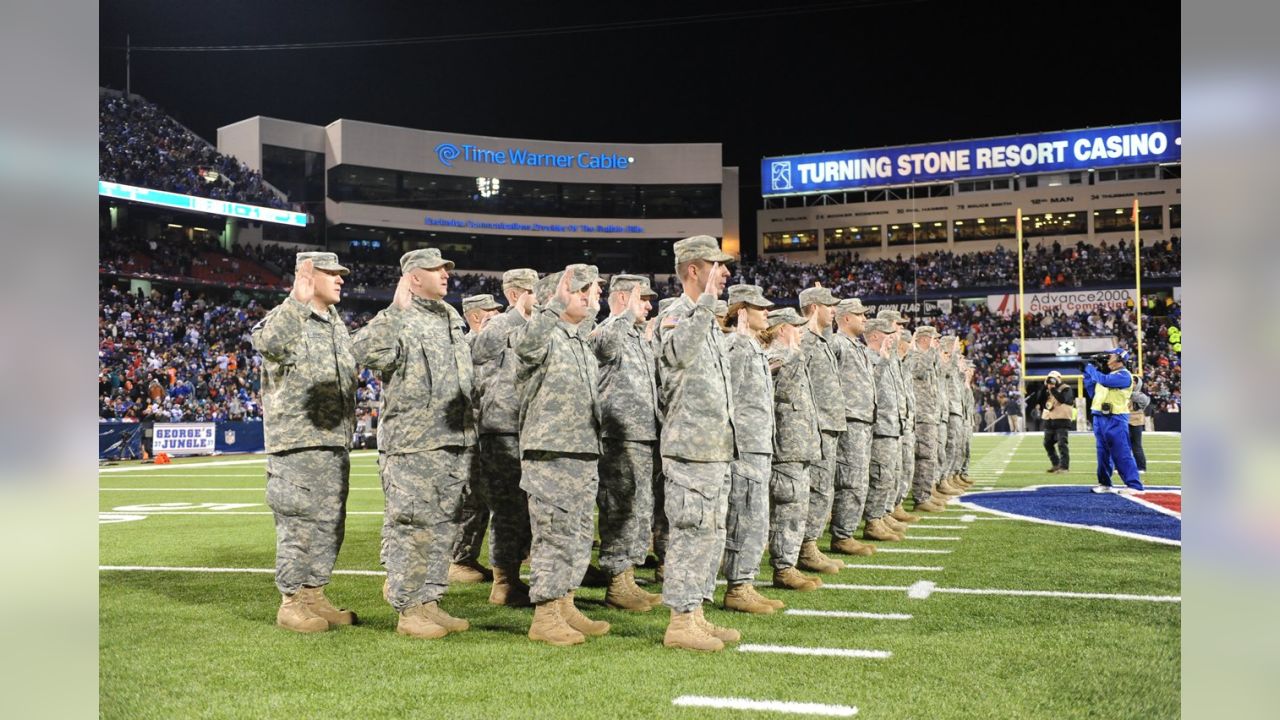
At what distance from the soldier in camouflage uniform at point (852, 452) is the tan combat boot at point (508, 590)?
9.43 ft

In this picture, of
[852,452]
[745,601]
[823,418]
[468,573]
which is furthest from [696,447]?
[852,452]

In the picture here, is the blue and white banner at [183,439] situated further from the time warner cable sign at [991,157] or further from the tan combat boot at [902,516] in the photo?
the time warner cable sign at [991,157]

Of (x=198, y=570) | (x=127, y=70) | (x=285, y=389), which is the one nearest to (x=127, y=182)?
(x=127, y=70)

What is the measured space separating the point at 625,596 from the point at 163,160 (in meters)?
34.7

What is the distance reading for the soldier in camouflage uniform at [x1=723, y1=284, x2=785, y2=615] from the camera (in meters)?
5.70

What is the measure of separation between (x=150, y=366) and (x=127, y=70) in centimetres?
1917

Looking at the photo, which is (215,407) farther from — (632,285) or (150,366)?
(632,285)

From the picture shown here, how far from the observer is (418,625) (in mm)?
5168

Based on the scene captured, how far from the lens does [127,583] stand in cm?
700

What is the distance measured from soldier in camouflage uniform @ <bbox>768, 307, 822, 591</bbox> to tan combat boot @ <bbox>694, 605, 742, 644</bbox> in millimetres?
1556

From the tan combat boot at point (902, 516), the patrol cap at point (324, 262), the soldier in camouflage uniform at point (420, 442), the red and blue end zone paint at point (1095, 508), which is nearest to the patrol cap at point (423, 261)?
the soldier in camouflage uniform at point (420, 442)

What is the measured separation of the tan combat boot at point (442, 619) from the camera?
5.28 m

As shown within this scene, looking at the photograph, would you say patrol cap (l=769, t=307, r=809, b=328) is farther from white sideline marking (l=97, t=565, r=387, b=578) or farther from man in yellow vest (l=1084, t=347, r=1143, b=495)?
man in yellow vest (l=1084, t=347, r=1143, b=495)
